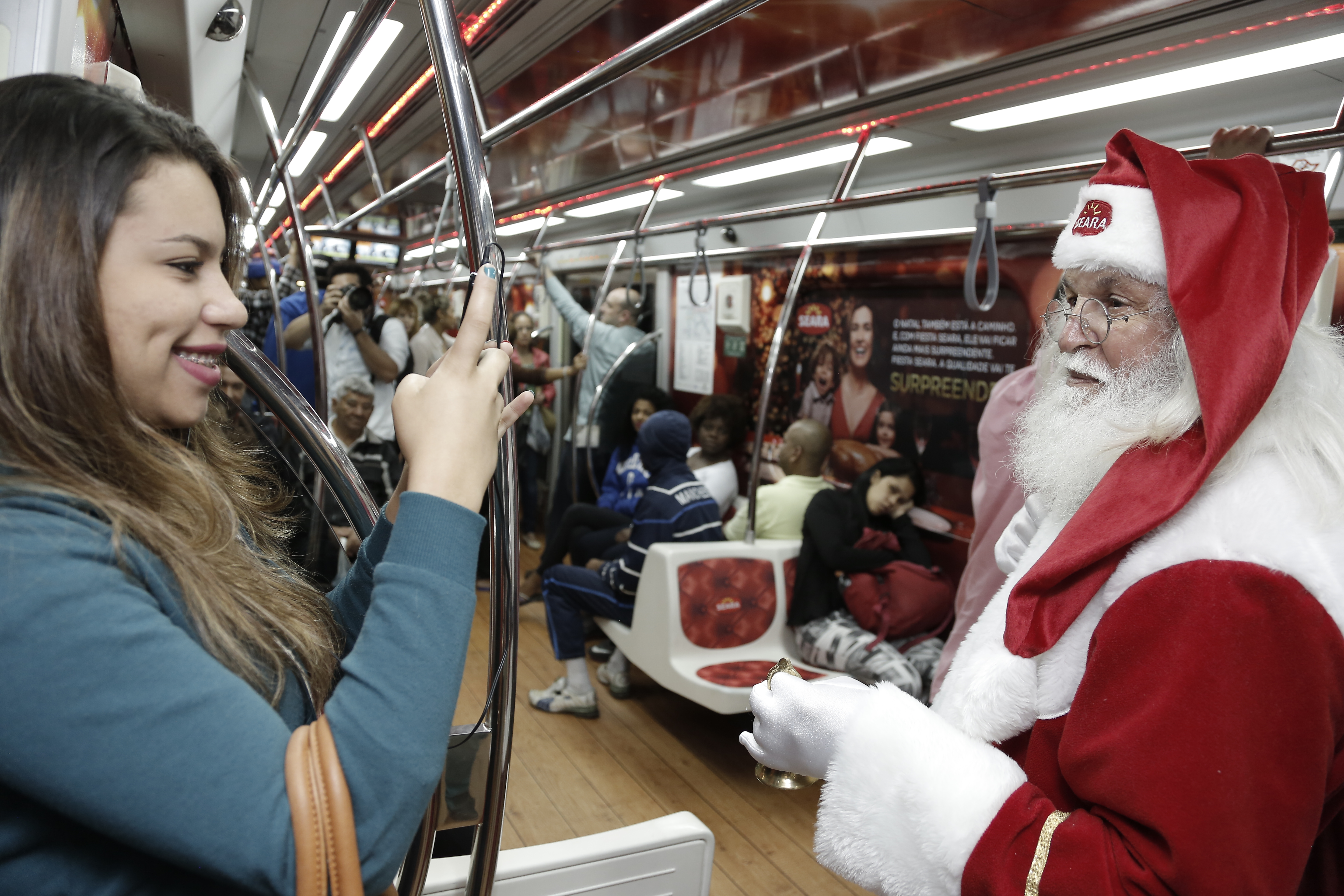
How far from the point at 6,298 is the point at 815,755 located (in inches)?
39.5

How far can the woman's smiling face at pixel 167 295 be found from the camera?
657mm

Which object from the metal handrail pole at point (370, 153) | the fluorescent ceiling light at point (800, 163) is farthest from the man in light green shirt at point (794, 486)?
the metal handrail pole at point (370, 153)

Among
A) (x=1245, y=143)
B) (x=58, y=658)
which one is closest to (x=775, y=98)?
(x=1245, y=143)

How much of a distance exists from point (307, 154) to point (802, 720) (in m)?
4.42

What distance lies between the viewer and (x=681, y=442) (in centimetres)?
377

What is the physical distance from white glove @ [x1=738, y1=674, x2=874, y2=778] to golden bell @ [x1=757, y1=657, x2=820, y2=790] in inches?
0.5

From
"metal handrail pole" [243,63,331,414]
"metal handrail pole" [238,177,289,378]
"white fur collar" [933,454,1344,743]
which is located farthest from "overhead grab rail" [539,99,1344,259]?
"metal handrail pole" [238,177,289,378]

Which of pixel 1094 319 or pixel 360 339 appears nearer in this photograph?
pixel 1094 319

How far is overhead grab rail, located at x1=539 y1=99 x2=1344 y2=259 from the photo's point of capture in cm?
158

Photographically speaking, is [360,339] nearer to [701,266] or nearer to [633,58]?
[701,266]

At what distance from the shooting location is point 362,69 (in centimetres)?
294

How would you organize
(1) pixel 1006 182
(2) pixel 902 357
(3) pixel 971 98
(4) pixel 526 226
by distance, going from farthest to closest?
(4) pixel 526 226, (2) pixel 902 357, (3) pixel 971 98, (1) pixel 1006 182

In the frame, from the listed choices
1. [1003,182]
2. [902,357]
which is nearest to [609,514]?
[902,357]

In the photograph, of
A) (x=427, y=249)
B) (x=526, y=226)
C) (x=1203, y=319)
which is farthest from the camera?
(x=427, y=249)
